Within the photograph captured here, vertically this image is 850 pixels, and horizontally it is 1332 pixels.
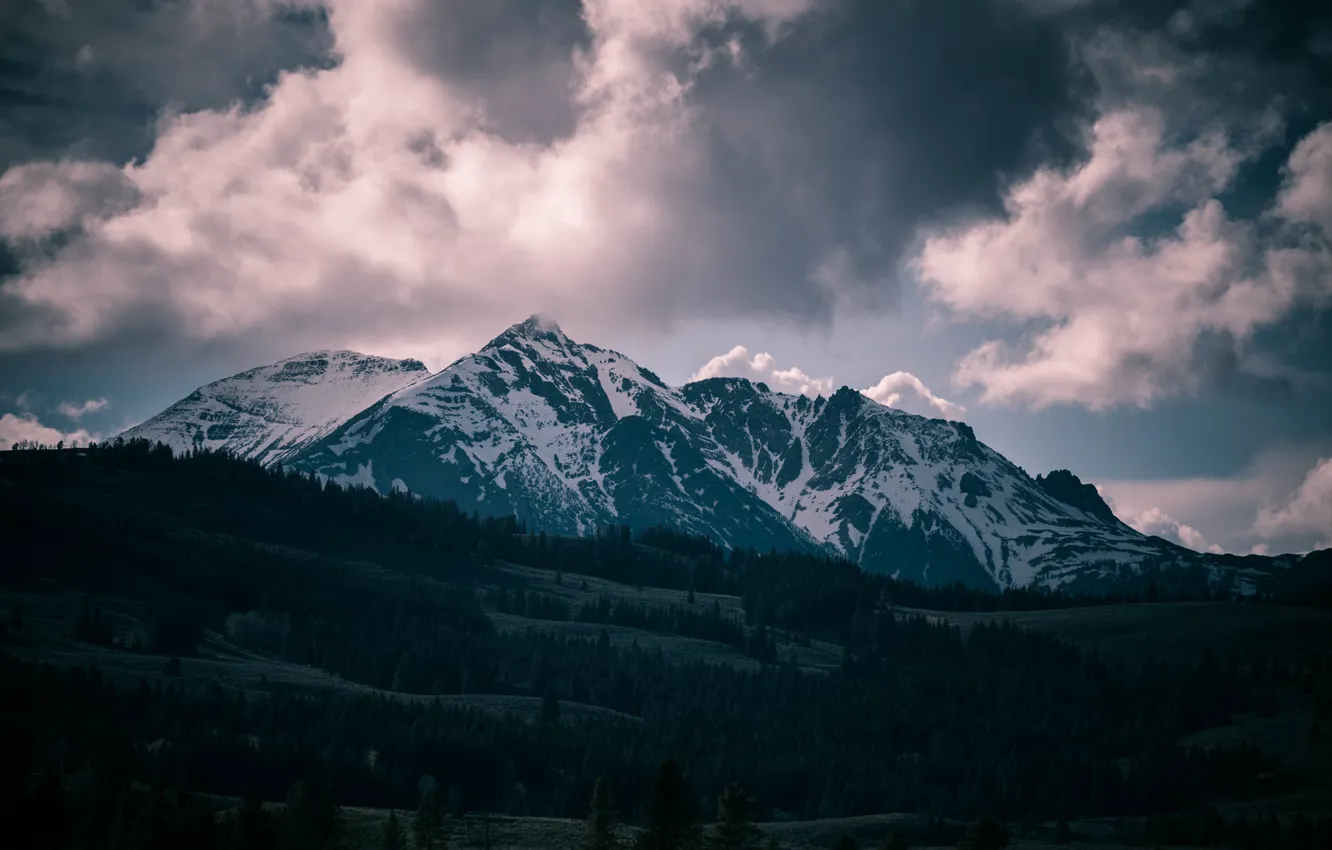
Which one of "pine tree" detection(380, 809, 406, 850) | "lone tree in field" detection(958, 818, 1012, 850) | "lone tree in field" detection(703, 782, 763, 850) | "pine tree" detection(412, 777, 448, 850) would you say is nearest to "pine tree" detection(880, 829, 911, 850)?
"lone tree in field" detection(958, 818, 1012, 850)

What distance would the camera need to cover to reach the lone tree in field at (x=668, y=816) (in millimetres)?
119375

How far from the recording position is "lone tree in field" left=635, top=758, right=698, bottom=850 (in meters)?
119

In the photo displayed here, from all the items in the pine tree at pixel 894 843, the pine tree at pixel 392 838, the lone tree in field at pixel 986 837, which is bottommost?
the pine tree at pixel 392 838

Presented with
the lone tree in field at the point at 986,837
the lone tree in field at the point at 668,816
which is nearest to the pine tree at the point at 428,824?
the lone tree in field at the point at 668,816

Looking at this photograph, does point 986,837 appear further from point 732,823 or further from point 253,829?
point 253,829

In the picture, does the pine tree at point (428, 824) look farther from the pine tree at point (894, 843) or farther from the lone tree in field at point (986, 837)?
the lone tree in field at point (986, 837)

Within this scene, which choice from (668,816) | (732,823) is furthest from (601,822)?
(732,823)

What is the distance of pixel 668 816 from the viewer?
11962 centimetres

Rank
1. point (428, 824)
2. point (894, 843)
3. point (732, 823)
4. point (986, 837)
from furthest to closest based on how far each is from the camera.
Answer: point (428, 824) < point (894, 843) < point (732, 823) < point (986, 837)

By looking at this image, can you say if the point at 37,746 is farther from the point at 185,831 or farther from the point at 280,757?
the point at 185,831

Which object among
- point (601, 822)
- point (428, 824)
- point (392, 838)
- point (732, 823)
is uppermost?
point (732, 823)

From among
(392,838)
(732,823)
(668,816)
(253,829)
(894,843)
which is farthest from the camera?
→ (392,838)

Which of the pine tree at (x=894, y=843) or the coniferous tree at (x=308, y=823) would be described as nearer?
the pine tree at (x=894, y=843)

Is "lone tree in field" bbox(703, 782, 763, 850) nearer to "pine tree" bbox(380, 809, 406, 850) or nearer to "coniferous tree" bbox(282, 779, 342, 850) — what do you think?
"pine tree" bbox(380, 809, 406, 850)
